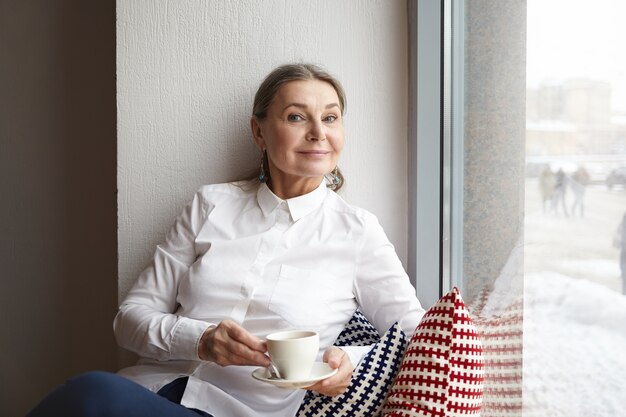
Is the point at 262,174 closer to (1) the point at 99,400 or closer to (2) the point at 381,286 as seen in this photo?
(2) the point at 381,286

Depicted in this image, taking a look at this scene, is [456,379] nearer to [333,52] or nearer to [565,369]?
[565,369]

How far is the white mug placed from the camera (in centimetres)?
120

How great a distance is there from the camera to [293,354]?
1.20 m

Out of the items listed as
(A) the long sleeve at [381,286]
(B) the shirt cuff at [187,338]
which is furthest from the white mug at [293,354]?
(A) the long sleeve at [381,286]

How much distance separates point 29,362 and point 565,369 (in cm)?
206

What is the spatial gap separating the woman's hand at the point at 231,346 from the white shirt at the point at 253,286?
4cm

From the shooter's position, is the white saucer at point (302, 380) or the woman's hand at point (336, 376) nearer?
the white saucer at point (302, 380)

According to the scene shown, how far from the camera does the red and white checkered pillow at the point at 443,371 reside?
129cm

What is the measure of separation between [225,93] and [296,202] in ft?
1.49

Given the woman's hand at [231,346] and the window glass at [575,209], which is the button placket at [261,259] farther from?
the window glass at [575,209]

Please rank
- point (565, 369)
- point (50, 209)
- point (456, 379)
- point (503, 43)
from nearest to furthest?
point (565, 369) < point (456, 379) < point (503, 43) < point (50, 209)

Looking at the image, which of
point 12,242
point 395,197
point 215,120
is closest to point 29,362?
point 12,242

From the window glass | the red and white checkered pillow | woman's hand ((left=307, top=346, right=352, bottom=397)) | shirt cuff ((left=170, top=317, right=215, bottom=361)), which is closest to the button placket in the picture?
shirt cuff ((left=170, top=317, right=215, bottom=361))

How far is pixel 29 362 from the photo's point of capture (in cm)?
251
